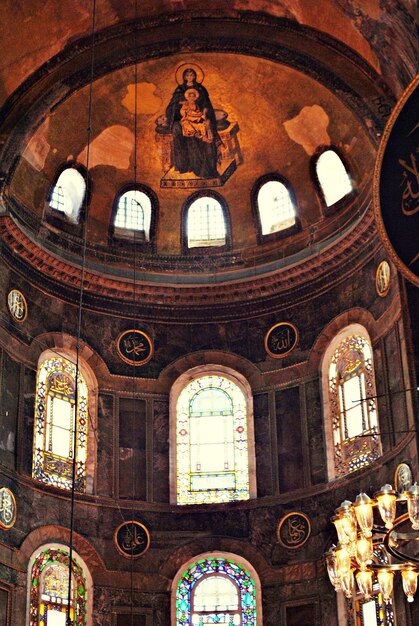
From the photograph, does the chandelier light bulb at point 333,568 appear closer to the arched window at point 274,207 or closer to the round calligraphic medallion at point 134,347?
the round calligraphic medallion at point 134,347

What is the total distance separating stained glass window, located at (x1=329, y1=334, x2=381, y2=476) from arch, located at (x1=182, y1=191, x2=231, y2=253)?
11.3ft

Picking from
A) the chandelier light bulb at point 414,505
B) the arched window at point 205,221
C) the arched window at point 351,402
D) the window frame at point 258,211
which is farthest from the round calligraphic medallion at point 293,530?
the chandelier light bulb at point 414,505

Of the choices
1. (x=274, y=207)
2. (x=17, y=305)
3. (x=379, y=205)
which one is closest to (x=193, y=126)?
(x=274, y=207)

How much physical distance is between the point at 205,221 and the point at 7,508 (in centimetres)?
685

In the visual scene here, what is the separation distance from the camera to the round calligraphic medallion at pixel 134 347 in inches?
844

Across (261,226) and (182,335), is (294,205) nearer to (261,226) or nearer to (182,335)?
(261,226)

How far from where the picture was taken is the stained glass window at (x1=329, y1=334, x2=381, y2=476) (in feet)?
64.3

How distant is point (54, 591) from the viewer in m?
19.1

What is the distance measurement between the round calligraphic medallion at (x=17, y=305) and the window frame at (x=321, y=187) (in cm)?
538

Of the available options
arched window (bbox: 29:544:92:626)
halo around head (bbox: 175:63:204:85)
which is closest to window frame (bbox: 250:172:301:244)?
halo around head (bbox: 175:63:204:85)

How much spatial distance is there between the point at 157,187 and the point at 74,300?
280 cm

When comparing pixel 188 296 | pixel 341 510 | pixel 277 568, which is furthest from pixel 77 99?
pixel 341 510

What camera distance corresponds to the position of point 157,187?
22.8 metres

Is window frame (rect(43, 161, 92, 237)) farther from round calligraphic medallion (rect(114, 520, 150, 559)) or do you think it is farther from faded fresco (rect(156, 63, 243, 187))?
round calligraphic medallion (rect(114, 520, 150, 559))
